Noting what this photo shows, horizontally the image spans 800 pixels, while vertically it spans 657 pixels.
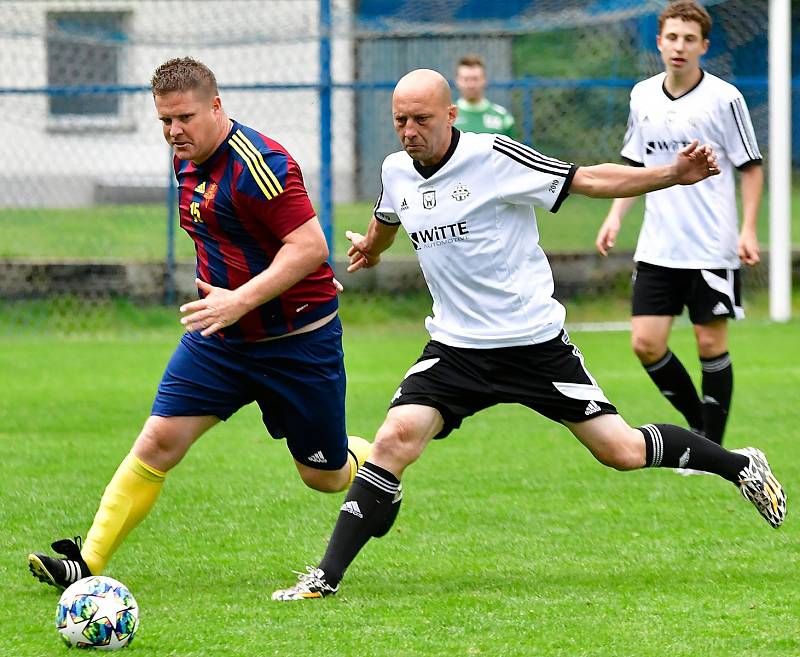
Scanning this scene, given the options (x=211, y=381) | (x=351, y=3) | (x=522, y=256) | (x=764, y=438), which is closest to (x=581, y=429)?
(x=522, y=256)

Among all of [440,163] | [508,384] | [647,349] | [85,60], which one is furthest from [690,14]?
A: [85,60]

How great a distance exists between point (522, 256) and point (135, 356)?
7.56m

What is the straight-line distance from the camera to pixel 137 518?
5.30m

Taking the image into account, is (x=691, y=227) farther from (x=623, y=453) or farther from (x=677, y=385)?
(x=623, y=453)

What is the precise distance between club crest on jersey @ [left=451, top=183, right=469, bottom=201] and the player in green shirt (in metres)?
7.60

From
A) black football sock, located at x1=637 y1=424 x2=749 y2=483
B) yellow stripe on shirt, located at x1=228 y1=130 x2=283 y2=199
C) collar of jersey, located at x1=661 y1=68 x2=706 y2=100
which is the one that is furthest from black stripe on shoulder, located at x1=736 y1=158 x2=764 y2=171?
yellow stripe on shirt, located at x1=228 y1=130 x2=283 y2=199

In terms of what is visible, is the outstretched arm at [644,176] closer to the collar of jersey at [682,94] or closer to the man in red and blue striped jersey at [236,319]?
the man in red and blue striped jersey at [236,319]

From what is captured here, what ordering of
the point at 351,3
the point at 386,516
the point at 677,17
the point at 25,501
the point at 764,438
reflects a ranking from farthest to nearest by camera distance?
the point at 351,3 → the point at 764,438 → the point at 677,17 → the point at 25,501 → the point at 386,516

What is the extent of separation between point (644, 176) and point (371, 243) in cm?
116

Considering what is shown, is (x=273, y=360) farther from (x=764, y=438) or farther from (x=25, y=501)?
(x=764, y=438)

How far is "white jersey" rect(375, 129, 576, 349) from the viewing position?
17.1 ft

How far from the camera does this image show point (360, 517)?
514 centimetres

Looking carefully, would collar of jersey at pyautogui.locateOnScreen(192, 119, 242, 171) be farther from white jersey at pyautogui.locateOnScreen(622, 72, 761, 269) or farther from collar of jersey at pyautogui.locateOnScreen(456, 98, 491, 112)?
collar of jersey at pyautogui.locateOnScreen(456, 98, 491, 112)

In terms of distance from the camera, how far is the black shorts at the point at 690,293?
7.48 m
